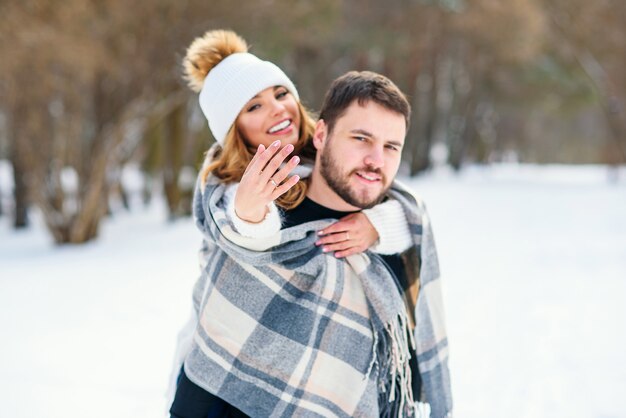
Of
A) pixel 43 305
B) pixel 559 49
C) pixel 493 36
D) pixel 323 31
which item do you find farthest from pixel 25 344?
pixel 559 49

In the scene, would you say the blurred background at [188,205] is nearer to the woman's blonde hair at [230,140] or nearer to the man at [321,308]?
the man at [321,308]

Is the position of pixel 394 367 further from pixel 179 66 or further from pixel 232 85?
pixel 179 66

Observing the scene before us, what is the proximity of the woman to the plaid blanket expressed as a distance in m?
0.07

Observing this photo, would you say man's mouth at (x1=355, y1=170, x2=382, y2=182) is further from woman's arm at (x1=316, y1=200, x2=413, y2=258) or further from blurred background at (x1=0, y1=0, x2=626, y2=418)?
blurred background at (x1=0, y1=0, x2=626, y2=418)

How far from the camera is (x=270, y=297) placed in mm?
1811

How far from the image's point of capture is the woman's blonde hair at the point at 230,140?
199 centimetres

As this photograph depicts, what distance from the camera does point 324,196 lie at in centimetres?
197

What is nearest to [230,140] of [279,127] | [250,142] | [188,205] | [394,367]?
[250,142]

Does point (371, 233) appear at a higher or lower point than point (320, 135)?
lower

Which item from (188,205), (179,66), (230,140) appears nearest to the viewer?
(230,140)

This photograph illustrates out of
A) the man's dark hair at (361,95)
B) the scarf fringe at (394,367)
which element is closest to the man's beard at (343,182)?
the man's dark hair at (361,95)

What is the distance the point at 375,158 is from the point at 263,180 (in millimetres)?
405

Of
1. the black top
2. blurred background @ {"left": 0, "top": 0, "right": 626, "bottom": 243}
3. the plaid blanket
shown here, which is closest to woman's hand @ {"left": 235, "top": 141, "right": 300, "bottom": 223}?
the plaid blanket

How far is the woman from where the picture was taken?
185 centimetres
